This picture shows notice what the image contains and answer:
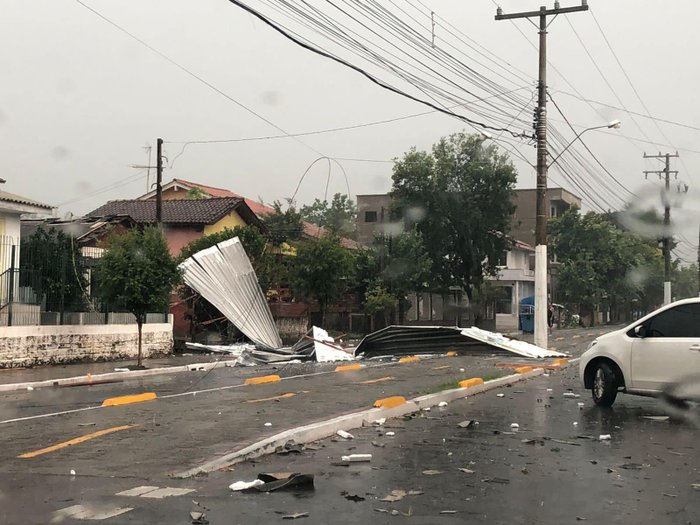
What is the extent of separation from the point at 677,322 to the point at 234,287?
19.8m

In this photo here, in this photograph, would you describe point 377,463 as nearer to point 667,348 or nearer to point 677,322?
point 667,348

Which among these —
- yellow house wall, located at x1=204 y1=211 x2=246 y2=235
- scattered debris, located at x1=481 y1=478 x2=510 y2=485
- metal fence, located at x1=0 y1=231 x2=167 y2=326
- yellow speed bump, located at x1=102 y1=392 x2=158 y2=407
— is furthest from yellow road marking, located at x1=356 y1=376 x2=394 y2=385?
yellow house wall, located at x1=204 y1=211 x2=246 y2=235

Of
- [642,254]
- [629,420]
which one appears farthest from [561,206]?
[629,420]

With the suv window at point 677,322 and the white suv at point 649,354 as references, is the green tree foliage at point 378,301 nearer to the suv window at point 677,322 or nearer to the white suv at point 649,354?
the white suv at point 649,354

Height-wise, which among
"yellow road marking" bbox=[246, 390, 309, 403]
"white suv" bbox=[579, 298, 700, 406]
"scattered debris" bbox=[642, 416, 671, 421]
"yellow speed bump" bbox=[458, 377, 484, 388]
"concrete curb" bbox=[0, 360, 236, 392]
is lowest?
"concrete curb" bbox=[0, 360, 236, 392]

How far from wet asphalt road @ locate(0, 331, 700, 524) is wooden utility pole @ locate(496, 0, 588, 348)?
1226 cm

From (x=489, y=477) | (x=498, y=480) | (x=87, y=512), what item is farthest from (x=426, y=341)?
(x=87, y=512)

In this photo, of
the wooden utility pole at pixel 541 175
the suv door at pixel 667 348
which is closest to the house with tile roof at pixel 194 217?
the wooden utility pole at pixel 541 175

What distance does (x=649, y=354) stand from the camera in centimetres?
1210

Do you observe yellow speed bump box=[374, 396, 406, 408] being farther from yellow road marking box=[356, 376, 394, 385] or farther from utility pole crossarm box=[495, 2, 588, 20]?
utility pole crossarm box=[495, 2, 588, 20]

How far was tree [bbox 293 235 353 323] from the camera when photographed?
1385 inches

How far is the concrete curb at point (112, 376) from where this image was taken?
1656 centimetres

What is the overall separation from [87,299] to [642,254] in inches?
2594

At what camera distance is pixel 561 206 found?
82.5 meters
